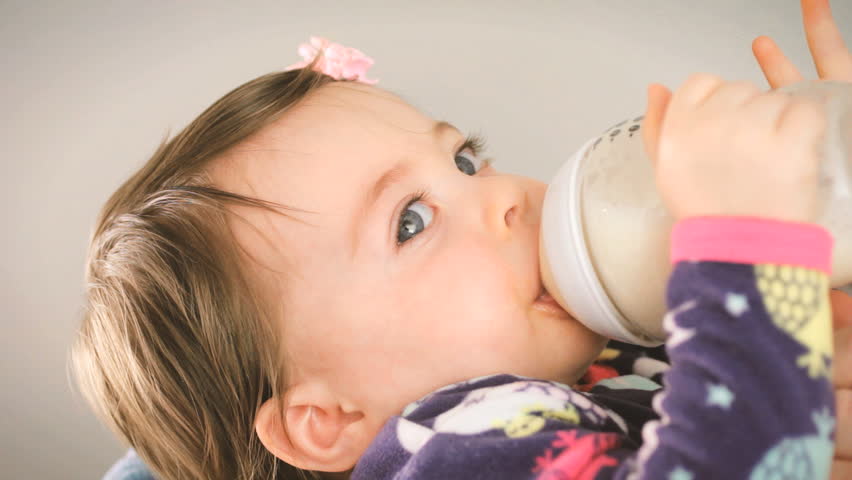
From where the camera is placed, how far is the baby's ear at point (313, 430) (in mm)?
695

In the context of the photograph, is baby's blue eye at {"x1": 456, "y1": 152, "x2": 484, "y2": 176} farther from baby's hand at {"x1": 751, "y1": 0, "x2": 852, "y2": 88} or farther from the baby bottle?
baby's hand at {"x1": 751, "y1": 0, "x2": 852, "y2": 88}

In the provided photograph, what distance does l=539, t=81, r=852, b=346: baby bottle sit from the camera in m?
0.48

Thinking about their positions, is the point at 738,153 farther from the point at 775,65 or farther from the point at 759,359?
the point at 775,65

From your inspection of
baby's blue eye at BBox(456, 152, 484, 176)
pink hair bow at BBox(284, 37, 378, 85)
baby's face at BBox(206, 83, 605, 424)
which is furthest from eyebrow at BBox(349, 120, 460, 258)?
pink hair bow at BBox(284, 37, 378, 85)

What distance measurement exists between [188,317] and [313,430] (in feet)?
0.61

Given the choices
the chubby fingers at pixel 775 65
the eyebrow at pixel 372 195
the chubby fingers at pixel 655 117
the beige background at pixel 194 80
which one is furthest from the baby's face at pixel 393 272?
the beige background at pixel 194 80

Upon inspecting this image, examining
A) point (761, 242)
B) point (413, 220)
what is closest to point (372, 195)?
point (413, 220)

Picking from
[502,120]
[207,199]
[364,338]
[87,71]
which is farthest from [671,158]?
[87,71]

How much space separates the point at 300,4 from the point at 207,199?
0.56m

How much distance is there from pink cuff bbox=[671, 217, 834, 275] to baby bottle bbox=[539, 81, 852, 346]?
71 millimetres

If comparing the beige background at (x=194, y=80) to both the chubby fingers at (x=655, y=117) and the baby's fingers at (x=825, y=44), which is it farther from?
the chubby fingers at (x=655, y=117)

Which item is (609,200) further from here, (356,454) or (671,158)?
(356,454)

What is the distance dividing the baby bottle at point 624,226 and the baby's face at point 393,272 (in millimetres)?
68

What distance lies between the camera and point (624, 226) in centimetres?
54
